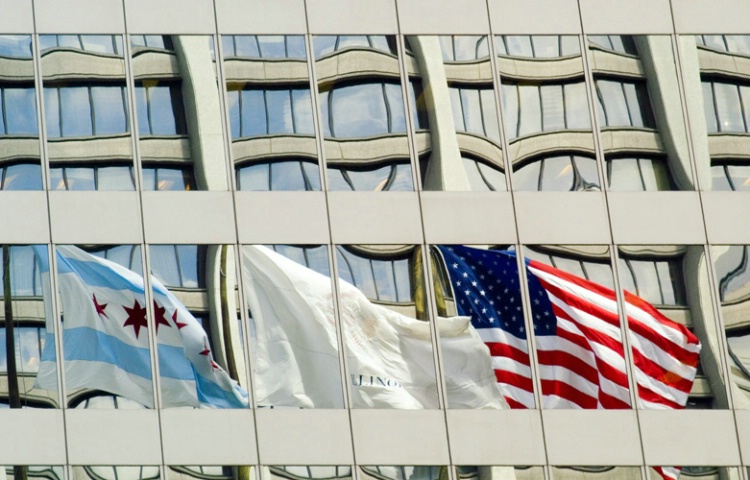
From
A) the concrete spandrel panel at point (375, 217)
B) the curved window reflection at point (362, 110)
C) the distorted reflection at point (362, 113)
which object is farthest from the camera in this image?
the curved window reflection at point (362, 110)

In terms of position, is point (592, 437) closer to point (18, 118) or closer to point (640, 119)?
point (640, 119)

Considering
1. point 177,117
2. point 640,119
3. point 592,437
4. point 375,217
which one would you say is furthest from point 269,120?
point 592,437

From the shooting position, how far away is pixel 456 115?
3341cm

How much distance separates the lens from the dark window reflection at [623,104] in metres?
34.0

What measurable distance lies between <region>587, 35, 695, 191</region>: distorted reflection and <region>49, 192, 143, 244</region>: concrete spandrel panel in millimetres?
8849

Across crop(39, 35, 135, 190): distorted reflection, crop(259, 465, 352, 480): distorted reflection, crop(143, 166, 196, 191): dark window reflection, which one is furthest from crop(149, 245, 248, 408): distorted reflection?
crop(39, 35, 135, 190): distorted reflection

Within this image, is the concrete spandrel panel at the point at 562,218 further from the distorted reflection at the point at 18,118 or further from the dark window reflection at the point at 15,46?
the dark window reflection at the point at 15,46

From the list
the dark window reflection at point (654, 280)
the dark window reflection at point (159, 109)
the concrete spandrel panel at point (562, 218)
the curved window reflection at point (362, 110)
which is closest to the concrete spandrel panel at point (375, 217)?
the curved window reflection at point (362, 110)

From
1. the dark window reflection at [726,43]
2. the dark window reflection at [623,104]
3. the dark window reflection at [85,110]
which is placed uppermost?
the dark window reflection at [726,43]

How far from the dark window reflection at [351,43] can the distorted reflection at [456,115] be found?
46 cm

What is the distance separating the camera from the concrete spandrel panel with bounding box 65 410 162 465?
30656mm

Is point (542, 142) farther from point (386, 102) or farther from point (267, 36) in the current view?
point (267, 36)
